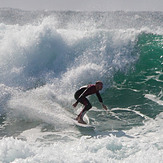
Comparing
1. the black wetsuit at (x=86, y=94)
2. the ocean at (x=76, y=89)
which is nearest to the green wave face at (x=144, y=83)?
the ocean at (x=76, y=89)

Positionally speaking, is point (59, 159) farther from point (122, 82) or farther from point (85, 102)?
point (122, 82)

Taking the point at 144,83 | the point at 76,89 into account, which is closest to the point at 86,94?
the point at 76,89

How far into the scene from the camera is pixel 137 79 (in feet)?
43.9

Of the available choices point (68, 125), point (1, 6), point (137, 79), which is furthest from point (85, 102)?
point (1, 6)

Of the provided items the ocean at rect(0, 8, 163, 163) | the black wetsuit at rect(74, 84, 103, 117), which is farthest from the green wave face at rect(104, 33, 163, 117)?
the black wetsuit at rect(74, 84, 103, 117)

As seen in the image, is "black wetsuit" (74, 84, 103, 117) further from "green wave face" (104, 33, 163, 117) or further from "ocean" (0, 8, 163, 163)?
"green wave face" (104, 33, 163, 117)

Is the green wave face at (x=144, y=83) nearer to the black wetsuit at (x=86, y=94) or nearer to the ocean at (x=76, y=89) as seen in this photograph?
the ocean at (x=76, y=89)

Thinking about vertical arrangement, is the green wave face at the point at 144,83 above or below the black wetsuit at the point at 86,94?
above

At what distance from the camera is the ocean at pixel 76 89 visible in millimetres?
7023

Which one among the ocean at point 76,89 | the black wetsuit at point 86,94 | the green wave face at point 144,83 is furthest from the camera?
the green wave face at point 144,83

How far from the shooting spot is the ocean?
7.02 meters

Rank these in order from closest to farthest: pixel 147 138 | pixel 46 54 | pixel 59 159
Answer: pixel 59 159 → pixel 147 138 → pixel 46 54

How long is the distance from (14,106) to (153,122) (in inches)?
181

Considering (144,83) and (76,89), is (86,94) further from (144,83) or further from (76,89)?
(144,83)
